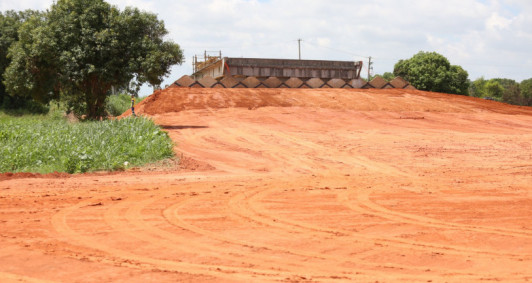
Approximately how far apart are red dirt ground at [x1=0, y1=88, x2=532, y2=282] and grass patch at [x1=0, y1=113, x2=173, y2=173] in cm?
86

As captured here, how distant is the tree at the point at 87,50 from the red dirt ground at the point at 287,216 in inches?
316

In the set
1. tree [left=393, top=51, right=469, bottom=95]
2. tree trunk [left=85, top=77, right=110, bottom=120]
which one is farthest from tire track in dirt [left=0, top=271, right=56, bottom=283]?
tree [left=393, top=51, right=469, bottom=95]

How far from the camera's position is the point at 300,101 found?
32562 millimetres

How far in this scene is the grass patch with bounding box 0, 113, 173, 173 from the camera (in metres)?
12.8

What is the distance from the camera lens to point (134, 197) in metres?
9.19

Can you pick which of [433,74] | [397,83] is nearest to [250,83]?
[397,83]

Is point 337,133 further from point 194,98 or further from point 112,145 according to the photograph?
point 194,98

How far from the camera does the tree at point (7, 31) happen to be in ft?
137

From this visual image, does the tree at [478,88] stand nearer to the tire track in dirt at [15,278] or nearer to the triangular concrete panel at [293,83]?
the triangular concrete panel at [293,83]

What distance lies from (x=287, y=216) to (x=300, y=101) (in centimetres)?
2527

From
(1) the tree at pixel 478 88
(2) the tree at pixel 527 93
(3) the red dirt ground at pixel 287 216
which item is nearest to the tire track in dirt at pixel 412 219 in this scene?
(3) the red dirt ground at pixel 287 216

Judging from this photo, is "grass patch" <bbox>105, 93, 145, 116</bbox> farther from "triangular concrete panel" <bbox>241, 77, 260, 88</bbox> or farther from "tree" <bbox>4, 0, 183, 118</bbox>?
"tree" <bbox>4, 0, 183, 118</bbox>

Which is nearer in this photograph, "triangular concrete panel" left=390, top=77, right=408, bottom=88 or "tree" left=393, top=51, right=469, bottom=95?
"triangular concrete panel" left=390, top=77, right=408, bottom=88

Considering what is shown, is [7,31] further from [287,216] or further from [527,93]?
[527,93]
